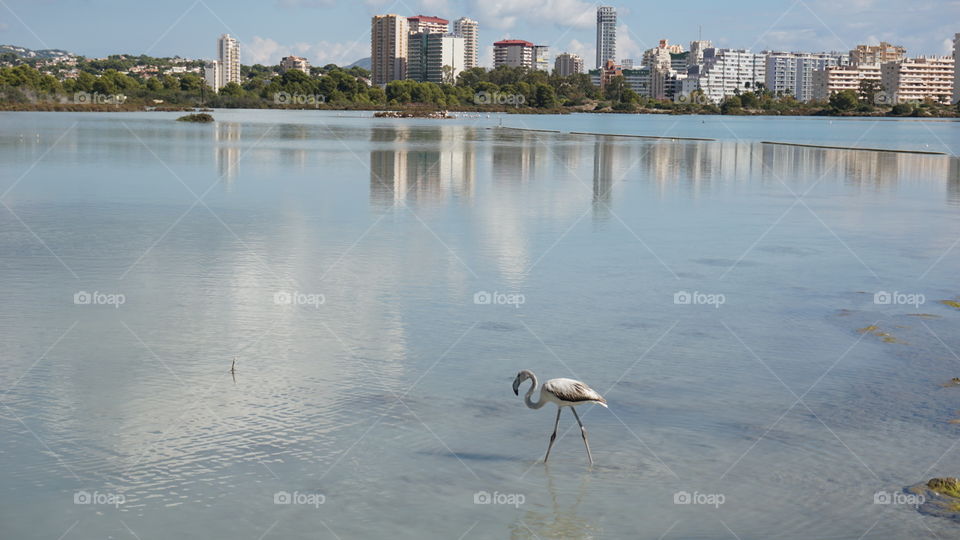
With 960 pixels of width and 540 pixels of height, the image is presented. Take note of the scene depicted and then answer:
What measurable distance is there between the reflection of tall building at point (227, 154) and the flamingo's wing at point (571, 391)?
71.7 feet

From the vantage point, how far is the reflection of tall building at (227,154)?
105ft

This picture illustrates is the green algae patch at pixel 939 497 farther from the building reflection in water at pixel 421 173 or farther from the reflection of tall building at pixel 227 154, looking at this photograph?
the reflection of tall building at pixel 227 154

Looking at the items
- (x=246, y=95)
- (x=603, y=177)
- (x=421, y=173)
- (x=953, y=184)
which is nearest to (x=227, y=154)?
(x=421, y=173)

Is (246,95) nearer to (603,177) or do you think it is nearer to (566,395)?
(603,177)

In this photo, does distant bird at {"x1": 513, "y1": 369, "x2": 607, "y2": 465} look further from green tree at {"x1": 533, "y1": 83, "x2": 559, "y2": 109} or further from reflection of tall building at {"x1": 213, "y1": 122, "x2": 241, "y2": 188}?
green tree at {"x1": 533, "y1": 83, "x2": 559, "y2": 109}

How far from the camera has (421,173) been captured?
3381 centimetres

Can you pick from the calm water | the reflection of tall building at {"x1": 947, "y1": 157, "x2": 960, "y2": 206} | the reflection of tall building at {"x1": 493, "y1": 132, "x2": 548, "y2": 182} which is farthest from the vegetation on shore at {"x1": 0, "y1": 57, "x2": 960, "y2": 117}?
the calm water

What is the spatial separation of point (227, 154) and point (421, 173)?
40.3ft

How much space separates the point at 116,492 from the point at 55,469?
69 centimetres

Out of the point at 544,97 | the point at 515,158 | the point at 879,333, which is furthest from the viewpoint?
the point at 544,97

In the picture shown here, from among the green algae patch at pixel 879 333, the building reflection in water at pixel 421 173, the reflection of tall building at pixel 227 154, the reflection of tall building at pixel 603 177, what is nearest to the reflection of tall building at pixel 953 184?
the reflection of tall building at pixel 603 177

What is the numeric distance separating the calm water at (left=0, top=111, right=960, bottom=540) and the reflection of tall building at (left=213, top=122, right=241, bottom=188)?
366 inches

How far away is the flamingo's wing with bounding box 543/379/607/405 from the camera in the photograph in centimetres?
796

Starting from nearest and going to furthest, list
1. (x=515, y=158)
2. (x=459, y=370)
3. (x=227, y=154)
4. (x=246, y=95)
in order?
(x=459, y=370)
(x=227, y=154)
(x=515, y=158)
(x=246, y=95)
